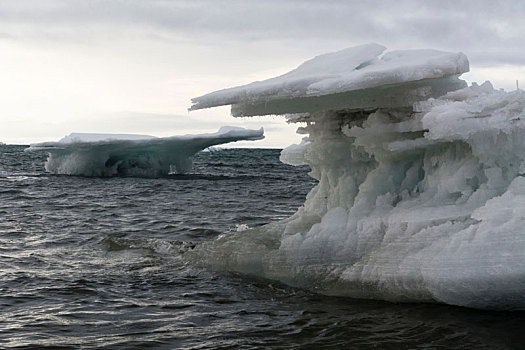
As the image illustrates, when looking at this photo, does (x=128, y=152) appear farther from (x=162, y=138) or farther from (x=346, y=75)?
(x=346, y=75)

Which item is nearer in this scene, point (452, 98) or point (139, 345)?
point (139, 345)

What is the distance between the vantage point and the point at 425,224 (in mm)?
5328

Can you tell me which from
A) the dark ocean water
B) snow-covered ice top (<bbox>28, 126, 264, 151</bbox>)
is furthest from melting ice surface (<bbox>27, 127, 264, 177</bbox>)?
the dark ocean water

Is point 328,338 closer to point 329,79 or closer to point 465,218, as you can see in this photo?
point 465,218

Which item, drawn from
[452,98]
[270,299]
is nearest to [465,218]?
[452,98]

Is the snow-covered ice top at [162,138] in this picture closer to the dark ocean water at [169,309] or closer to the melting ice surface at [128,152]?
the melting ice surface at [128,152]

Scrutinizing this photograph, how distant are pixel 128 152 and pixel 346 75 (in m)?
22.5

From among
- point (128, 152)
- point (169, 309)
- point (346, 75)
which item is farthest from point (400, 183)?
point (128, 152)

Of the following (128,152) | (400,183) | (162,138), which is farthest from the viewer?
(128,152)

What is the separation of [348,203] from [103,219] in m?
7.13

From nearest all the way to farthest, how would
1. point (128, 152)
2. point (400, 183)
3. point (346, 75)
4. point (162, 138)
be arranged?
point (346, 75) → point (400, 183) → point (162, 138) → point (128, 152)

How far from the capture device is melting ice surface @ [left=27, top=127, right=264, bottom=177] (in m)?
23.5

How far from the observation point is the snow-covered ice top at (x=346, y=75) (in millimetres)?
5270

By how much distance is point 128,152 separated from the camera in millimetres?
26969
